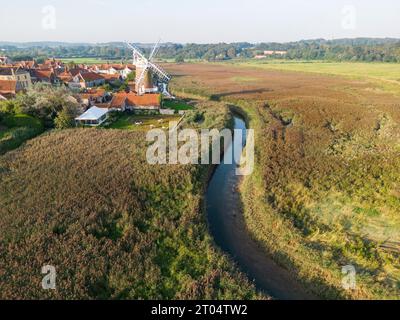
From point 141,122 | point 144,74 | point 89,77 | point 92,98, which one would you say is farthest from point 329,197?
point 89,77

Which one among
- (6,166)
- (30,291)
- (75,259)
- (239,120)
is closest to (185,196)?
(75,259)

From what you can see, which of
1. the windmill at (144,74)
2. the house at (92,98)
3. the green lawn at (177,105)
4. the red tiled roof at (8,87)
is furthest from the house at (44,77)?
the green lawn at (177,105)

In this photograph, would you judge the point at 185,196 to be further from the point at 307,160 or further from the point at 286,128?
the point at 286,128

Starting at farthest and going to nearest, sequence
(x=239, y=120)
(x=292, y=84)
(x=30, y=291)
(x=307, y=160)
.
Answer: (x=292, y=84)
(x=239, y=120)
(x=307, y=160)
(x=30, y=291)

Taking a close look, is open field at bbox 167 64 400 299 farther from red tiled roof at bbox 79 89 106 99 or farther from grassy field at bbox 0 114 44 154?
red tiled roof at bbox 79 89 106 99

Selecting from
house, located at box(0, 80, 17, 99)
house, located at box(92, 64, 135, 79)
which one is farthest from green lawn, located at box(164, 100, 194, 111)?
house, located at box(92, 64, 135, 79)
